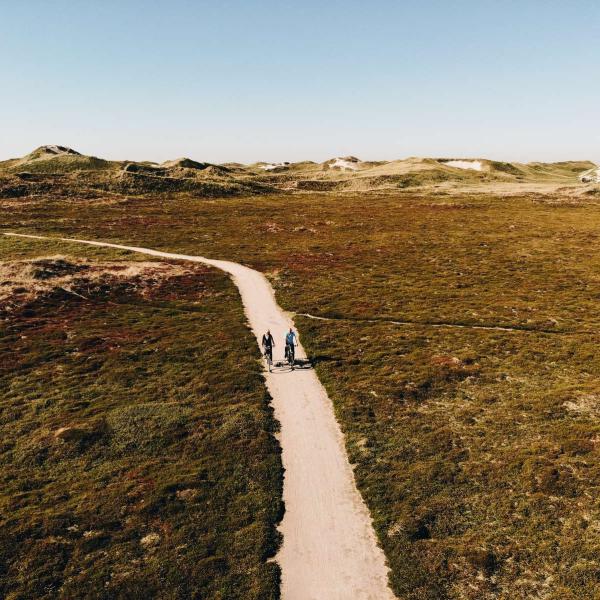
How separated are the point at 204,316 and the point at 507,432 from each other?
34737mm

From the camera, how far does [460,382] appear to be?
117 feet

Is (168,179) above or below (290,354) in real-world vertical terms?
above

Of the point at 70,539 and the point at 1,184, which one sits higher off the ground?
the point at 1,184

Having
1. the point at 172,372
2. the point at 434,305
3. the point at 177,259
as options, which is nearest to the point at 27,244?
the point at 177,259

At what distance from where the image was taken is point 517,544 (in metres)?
19.9

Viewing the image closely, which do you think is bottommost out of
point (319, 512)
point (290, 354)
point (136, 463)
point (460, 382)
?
point (136, 463)

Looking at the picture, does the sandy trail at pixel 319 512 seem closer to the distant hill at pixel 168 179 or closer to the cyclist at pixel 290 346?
the cyclist at pixel 290 346

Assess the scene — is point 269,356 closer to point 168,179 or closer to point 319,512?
point 319,512

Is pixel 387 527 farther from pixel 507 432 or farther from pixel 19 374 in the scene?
pixel 19 374

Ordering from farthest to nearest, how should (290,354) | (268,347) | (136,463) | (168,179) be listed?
(168,179), (268,347), (290,354), (136,463)

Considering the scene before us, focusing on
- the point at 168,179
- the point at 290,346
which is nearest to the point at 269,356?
the point at 290,346

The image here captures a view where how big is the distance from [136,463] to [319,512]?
37.9ft

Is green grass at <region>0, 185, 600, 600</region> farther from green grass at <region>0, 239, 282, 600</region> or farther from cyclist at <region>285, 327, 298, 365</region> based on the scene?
green grass at <region>0, 239, 282, 600</region>

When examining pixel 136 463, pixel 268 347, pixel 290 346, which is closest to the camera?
pixel 136 463
